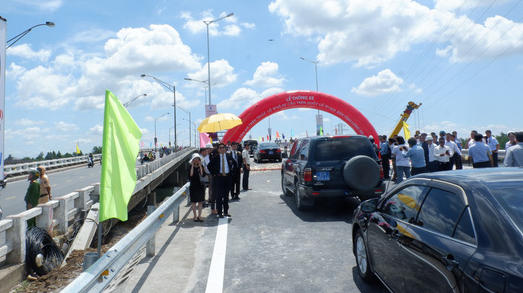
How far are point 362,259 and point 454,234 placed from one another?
7.11 ft

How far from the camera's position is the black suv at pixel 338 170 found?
891 cm

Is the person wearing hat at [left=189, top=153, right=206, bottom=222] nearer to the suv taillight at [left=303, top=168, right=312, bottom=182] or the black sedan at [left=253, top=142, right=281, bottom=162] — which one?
the suv taillight at [left=303, top=168, right=312, bottom=182]

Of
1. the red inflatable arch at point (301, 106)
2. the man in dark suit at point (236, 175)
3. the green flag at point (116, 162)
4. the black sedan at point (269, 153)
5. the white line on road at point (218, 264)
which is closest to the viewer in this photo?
the green flag at point (116, 162)

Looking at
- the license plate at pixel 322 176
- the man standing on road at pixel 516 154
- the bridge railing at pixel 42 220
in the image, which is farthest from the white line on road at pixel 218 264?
the man standing on road at pixel 516 154

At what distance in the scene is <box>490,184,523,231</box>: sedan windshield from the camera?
269cm

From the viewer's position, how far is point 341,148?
9.52 metres

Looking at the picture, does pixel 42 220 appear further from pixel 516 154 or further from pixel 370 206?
pixel 516 154

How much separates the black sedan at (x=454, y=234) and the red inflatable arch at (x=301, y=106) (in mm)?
25287

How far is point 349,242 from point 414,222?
345cm

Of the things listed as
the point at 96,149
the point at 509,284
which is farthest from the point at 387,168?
the point at 96,149

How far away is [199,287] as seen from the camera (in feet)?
16.4

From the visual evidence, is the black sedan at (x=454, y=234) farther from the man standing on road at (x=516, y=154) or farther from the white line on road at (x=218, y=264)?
the man standing on road at (x=516, y=154)

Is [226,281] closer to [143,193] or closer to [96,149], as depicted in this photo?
[143,193]

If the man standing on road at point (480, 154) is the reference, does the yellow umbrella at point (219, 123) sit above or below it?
above
